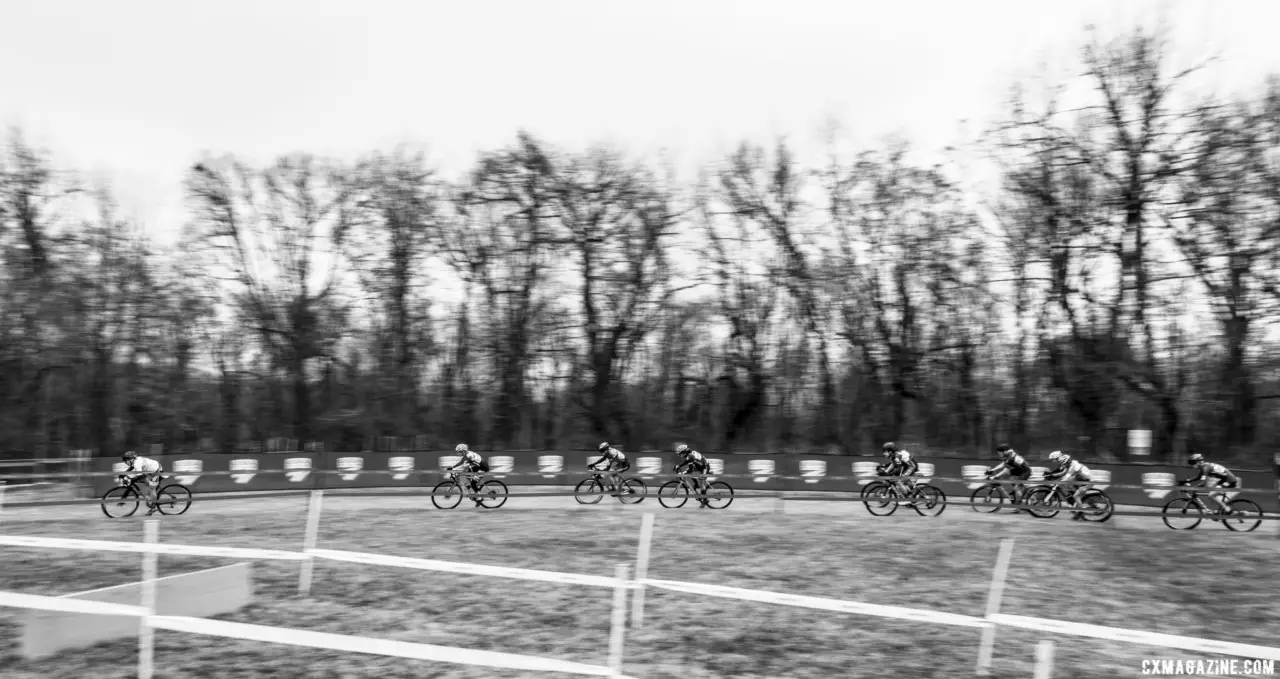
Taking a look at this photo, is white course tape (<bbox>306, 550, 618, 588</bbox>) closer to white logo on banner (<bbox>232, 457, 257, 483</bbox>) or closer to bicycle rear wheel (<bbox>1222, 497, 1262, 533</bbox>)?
bicycle rear wheel (<bbox>1222, 497, 1262, 533</bbox>)

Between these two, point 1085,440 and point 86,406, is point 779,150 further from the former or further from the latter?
point 86,406

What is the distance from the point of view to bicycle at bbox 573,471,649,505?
21641mm

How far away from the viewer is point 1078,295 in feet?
107

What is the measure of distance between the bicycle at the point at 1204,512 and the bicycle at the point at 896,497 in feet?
14.6

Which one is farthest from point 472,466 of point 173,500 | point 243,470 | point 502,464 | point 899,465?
point 899,465

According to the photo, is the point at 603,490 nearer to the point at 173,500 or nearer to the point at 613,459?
the point at 613,459

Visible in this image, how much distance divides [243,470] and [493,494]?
7.24m

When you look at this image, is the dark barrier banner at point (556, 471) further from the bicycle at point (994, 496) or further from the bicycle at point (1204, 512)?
the bicycle at point (1204, 512)

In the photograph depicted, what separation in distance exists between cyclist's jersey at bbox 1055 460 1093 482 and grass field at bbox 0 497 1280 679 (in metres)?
1.04

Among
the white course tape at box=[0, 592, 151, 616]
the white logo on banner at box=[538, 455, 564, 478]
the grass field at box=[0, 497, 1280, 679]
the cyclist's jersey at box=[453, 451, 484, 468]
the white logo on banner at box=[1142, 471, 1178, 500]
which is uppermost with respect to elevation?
the cyclist's jersey at box=[453, 451, 484, 468]

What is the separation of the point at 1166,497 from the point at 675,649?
1673cm

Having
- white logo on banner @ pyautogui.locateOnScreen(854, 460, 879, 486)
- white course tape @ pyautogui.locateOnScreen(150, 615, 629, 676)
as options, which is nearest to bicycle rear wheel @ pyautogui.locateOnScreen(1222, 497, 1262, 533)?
white logo on banner @ pyautogui.locateOnScreen(854, 460, 879, 486)

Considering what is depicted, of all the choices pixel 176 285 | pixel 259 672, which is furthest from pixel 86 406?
pixel 259 672

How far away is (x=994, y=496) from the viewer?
20.0m
